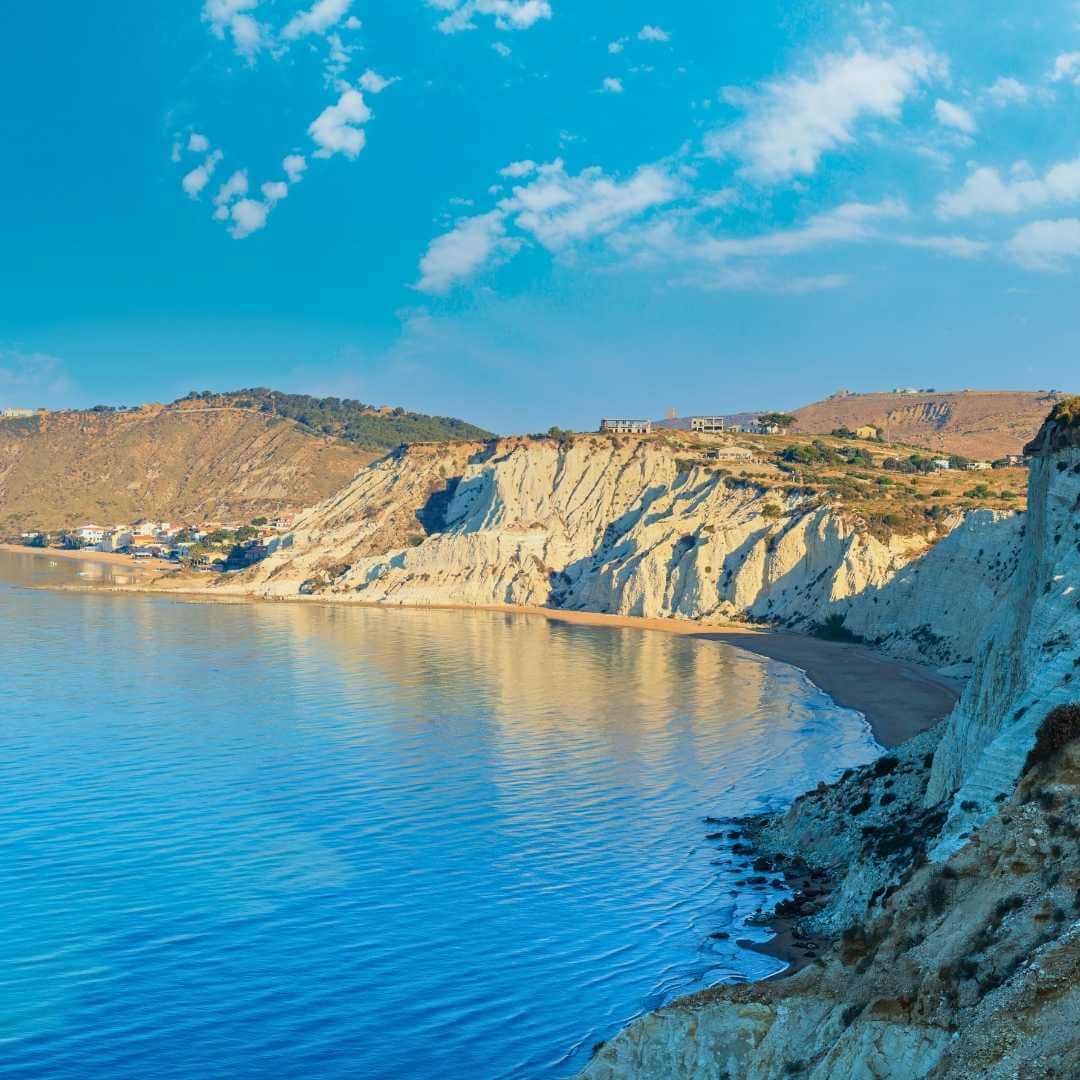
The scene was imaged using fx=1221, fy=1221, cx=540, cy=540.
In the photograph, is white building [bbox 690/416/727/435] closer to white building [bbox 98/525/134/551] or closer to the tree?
the tree

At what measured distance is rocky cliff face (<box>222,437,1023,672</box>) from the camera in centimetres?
6788

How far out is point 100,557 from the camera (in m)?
161

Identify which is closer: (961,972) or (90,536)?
(961,972)

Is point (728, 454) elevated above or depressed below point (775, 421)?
below

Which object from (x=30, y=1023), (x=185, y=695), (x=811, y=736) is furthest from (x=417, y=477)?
(x=30, y=1023)

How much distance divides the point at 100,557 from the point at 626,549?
299 ft

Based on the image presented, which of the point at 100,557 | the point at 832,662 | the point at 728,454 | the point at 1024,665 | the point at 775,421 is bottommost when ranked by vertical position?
the point at 832,662

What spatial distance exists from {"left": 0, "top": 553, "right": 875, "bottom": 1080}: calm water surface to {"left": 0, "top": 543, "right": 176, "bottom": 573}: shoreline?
8322cm

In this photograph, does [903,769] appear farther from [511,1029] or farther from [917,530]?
[917,530]

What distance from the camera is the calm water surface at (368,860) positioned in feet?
68.5

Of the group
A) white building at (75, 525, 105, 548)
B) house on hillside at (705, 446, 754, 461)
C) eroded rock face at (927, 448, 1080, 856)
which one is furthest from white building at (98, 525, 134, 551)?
eroded rock face at (927, 448, 1080, 856)

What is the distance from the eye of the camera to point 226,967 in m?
23.3

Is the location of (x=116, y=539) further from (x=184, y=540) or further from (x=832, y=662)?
(x=832, y=662)

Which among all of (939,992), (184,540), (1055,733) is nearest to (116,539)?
(184,540)
